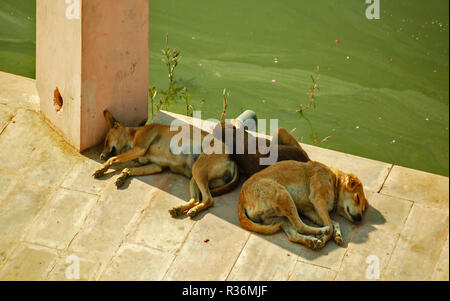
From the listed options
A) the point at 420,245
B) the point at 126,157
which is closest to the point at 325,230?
the point at 420,245

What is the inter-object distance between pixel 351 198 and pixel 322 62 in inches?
181

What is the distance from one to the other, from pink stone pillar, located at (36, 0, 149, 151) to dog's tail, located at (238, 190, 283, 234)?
6.07 feet

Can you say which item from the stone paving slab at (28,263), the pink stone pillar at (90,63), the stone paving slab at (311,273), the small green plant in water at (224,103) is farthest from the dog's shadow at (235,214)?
the small green plant in water at (224,103)

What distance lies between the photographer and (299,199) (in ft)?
22.4

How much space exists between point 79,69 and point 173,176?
54.6 inches

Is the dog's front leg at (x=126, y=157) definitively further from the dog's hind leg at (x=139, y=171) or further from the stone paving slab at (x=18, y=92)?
the stone paving slab at (x=18, y=92)

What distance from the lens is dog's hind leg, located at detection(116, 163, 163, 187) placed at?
736cm

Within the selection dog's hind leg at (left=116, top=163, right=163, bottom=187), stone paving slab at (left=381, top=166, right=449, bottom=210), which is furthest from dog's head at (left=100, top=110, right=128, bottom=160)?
stone paving slab at (left=381, top=166, right=449, bottom=210)

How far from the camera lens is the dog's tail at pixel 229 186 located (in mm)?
7184

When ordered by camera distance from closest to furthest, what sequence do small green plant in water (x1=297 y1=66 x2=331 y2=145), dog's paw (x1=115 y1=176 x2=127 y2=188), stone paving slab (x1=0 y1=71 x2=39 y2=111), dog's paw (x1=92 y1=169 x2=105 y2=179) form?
dog's paw (x1=115 y1=176 x2=127 y2=188) → dog's paw (x1=92 y1=169 x2=105 y2=179) → stone paving slab (x1=0 y1=71 x2=39 y2=111) → small green plant in water (x1=297 y1=66 x2=331 y2=145)

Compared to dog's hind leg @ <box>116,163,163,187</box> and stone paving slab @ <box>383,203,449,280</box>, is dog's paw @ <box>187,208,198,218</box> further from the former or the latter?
stone paving slab @ <box>383,203,449,280</box>

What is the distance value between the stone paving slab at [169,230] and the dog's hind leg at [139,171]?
0.18 ft
